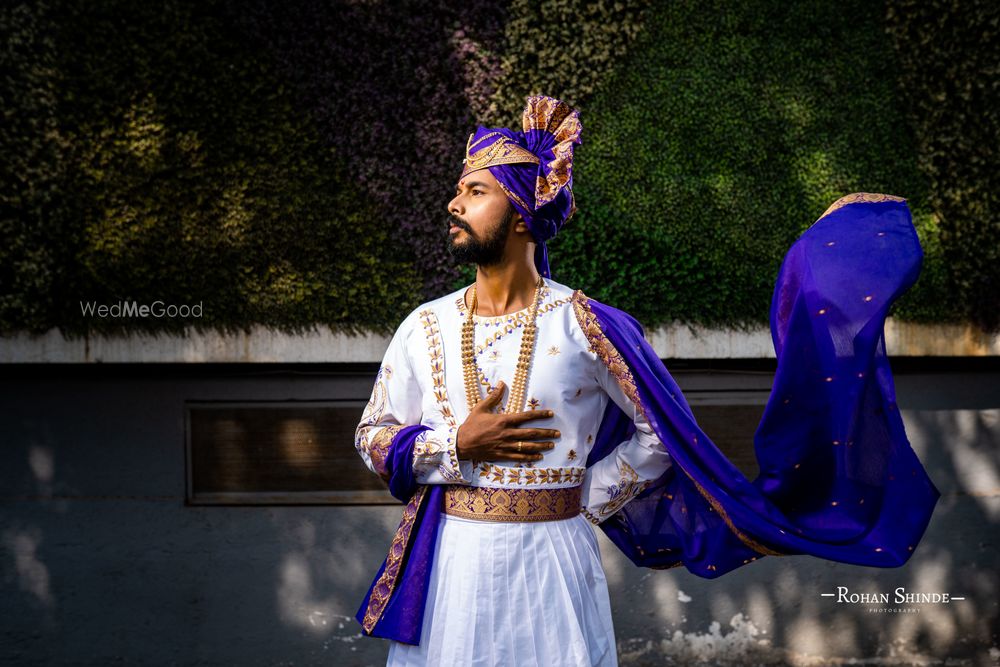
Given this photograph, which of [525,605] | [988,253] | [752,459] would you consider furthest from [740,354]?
[525,605]

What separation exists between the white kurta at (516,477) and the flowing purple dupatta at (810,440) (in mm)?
68

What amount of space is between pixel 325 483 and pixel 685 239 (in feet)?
7.53

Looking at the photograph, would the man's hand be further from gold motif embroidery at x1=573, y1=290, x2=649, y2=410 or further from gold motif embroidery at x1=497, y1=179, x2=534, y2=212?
gold motif embroidery at x1=497, y1=179, x2=534, y2=212

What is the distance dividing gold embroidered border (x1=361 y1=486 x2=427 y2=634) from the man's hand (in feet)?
0.79

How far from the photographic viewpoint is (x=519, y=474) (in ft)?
8.51

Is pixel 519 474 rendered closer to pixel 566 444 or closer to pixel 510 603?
pixel 566 444

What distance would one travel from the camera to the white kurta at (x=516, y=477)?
8.23 feet

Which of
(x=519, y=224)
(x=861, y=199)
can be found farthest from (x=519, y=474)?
(x=861, y=199)

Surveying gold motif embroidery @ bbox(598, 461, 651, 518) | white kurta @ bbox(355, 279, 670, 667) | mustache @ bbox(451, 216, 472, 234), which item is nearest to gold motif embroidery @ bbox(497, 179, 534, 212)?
mustache @ bbox(451, 216, 472, 234)

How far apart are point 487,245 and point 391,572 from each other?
0.96m

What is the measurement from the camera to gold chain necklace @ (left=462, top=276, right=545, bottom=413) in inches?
103

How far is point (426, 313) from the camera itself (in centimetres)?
281

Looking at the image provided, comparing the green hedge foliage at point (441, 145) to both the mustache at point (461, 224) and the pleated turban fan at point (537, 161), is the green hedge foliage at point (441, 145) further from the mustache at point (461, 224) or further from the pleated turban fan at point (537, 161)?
the mustache at point (461, 224)

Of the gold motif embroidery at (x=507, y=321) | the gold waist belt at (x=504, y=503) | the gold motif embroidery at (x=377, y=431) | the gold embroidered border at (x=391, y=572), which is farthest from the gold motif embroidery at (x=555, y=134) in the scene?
Result: the gold embroidered border at (x=391, y=572)
